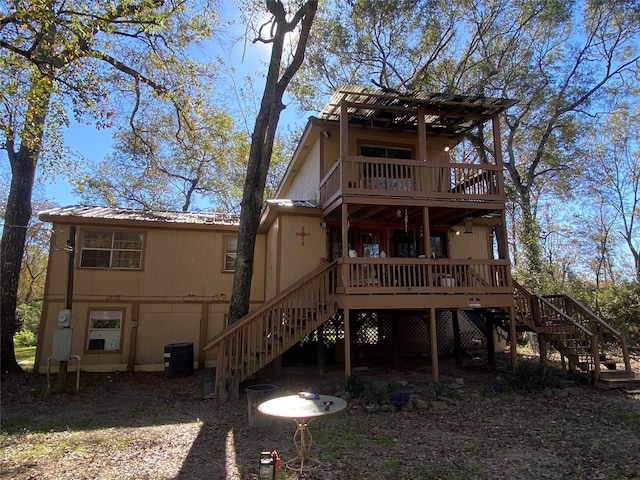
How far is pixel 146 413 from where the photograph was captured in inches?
294

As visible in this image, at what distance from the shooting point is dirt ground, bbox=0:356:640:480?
475cm

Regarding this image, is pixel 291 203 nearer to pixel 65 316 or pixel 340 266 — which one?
pixel 340 266

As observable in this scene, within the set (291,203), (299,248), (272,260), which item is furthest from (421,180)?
(272,260)

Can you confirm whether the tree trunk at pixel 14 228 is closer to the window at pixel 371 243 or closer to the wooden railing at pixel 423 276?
the wooden railing at pixel 423 276

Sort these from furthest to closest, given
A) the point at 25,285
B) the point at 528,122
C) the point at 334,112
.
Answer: the point at 25,285 < the point at 528,122 < the point at 334,112

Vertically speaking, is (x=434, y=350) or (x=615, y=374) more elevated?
(x=434, y=350)

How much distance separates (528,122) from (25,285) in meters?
39.5

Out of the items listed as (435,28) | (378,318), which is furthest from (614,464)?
(435,28)

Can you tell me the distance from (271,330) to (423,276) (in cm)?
392

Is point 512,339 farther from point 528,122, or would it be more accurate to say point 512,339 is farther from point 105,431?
point 528,122

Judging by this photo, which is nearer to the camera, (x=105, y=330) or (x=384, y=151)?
(x=105, y=330)

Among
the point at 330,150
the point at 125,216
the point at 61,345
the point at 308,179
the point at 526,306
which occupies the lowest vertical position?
the point at 61,345

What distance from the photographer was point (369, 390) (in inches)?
298

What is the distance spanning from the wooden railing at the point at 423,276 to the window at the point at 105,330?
715 centimetres
